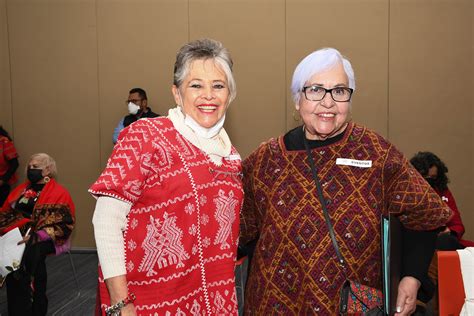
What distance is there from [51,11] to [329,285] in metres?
6.15

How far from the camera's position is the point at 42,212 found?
4.23m

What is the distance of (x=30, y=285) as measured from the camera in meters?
3.88

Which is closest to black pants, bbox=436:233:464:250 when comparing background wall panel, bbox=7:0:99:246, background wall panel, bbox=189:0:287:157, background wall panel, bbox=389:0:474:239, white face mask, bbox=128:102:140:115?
background wall panel, bbox=389:0:474:239

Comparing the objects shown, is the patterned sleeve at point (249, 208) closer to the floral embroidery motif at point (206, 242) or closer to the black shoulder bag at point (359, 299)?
the floral embroidery motif at point (206, 242)

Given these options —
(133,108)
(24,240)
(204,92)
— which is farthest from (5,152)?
(204,92)

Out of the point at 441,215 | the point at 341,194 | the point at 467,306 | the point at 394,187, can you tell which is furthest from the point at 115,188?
the point at 467,306

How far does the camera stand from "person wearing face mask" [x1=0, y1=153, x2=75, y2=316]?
3.86m

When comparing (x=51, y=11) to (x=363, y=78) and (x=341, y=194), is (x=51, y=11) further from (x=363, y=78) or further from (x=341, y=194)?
(x=341, y=194)

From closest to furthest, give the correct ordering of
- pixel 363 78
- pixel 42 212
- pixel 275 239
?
1. pixel 275 239
2. pixel 42 212
3. pixel 363 78

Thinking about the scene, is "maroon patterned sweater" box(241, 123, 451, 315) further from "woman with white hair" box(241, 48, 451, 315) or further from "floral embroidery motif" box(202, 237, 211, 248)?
"floral embroidery motif" box(202, 237, 211, 248)

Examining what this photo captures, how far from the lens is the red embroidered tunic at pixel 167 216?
1.48 m

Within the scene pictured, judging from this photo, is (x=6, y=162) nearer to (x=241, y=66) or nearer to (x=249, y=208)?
(x=241, y=66)

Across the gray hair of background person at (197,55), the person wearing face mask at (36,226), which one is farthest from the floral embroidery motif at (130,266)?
the person wearing face mask at (36,226)

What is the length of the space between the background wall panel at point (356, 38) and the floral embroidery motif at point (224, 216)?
474 cm
